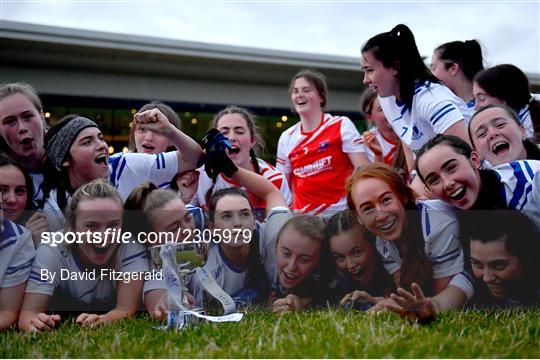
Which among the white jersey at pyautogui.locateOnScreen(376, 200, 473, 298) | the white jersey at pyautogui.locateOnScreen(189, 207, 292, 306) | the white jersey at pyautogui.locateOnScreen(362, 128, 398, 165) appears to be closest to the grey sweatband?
the white jersey at pyautogui.locateOnScreen(189, 207, 292, 306)

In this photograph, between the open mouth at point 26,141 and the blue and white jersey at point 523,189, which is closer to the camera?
the blue and white jersey at point 523,189

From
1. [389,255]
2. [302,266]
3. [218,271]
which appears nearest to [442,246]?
[389,255]

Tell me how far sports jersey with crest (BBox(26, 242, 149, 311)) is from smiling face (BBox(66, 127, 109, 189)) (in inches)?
18.7

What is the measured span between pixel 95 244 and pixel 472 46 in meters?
2.99

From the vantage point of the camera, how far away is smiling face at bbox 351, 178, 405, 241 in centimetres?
246

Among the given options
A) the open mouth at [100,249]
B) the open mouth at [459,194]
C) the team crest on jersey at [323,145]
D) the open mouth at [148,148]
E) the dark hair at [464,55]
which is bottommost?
the open mouth at [100,249]

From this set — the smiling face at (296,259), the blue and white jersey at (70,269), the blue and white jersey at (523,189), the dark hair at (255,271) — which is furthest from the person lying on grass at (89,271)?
the blue and white jersey at (523,189)

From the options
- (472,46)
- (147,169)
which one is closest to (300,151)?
(472,46)

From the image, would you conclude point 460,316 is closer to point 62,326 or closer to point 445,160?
point 445,160

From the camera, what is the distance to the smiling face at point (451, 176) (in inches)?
97.1

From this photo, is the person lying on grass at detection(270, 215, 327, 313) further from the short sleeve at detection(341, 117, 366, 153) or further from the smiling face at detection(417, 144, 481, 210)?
the short sleeve at detection(341, 117, 366, 153)

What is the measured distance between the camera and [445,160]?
2490 mm

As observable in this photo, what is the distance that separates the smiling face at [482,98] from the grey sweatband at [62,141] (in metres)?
2.43

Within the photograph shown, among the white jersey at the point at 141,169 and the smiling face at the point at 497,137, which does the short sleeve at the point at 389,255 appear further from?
the white jersey at the point at 141,169
